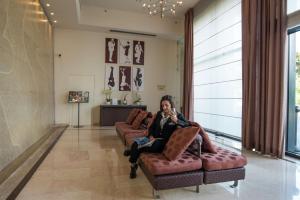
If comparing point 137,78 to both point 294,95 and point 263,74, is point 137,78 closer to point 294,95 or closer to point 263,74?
point 263,74

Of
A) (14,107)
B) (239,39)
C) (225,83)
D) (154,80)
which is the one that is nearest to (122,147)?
(14,107)

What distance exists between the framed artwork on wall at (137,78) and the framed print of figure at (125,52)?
0.48 m

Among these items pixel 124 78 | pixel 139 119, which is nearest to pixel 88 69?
pixel 124 78

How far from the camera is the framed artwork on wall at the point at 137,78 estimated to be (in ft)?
32.1

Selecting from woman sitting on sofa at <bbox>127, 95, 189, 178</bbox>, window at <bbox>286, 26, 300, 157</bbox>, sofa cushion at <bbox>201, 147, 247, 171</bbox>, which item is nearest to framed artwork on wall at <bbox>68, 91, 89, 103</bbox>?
woman sitting on sofa at <bbox>127, 95, 189, 178</bbox>

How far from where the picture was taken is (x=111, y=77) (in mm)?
9477

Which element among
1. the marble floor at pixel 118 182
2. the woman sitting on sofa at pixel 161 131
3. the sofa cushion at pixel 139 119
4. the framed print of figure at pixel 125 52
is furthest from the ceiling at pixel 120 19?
the woman sitting on sofa at pixel 161 131

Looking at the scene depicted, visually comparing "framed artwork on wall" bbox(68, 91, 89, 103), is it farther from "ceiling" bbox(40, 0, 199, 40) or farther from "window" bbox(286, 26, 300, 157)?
"window" bbox(286, 26, 300, 157)

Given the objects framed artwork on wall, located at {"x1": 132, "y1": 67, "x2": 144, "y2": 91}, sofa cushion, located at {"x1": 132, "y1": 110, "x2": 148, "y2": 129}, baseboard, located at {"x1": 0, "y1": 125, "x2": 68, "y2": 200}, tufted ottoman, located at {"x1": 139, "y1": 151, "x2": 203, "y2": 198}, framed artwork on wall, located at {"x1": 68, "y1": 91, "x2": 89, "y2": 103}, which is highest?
framed artwork on wall, located at {"x1": 132, "y1": 67, "x2": 144, "y2": 91}

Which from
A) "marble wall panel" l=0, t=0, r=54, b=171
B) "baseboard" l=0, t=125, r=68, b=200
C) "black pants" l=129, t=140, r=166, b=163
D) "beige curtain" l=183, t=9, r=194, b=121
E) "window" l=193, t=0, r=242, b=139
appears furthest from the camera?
"beige curtain" l=183, t=9, r=194, b=121

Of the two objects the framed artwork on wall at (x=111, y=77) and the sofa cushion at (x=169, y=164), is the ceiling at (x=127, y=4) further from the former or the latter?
the sofa cushion at (x=169, y=164)

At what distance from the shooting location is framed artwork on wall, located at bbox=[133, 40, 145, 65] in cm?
973

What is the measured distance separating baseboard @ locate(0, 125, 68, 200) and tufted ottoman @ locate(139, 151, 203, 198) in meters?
1.69

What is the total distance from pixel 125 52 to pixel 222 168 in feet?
25.7
